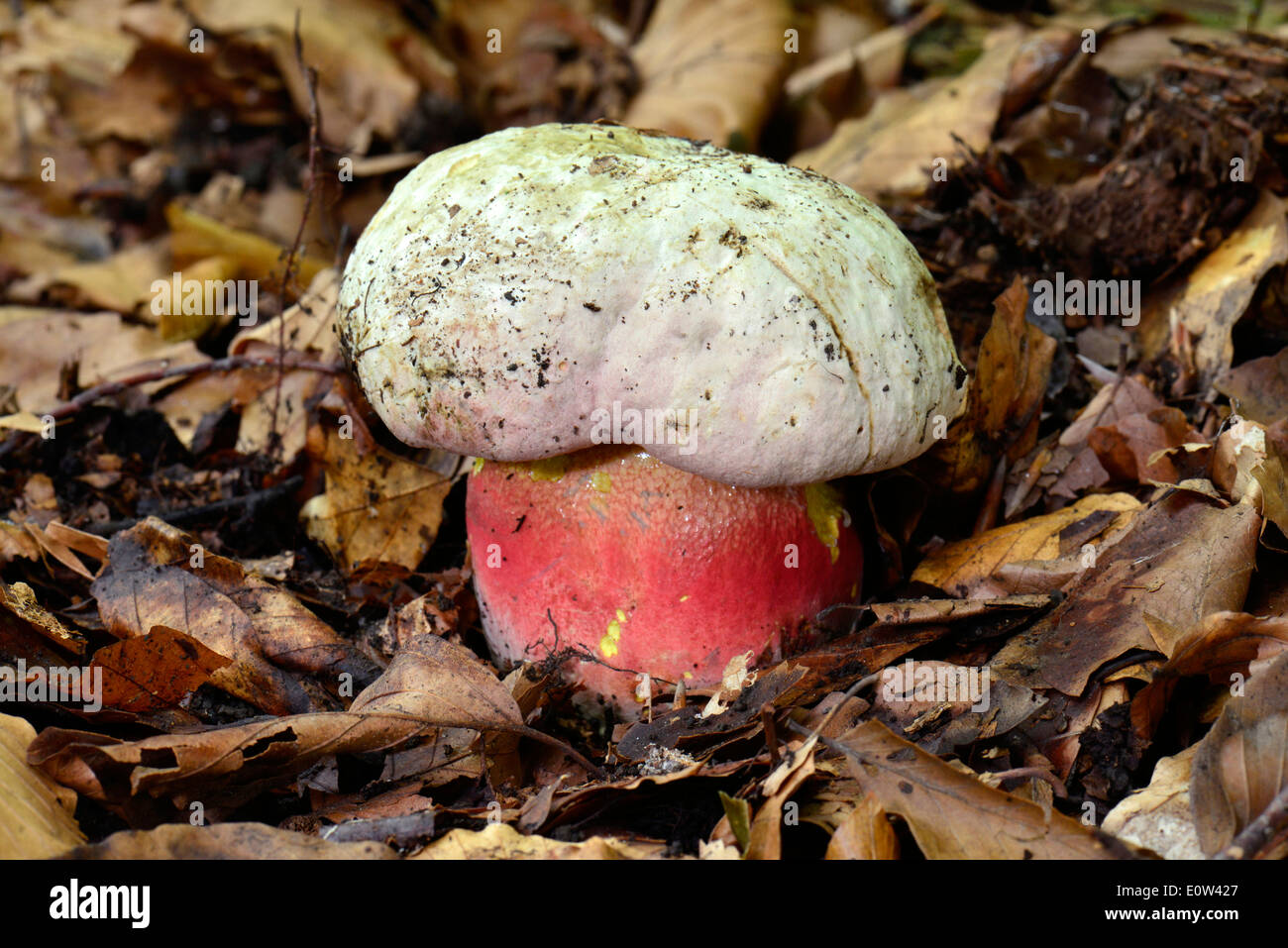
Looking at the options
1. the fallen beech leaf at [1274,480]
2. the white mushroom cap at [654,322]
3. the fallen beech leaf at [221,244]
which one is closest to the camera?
the white mushroom cap at [654,322]

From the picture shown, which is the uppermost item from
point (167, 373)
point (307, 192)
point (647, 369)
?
point (307, 192)

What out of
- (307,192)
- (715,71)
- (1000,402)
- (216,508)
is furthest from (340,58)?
(1000,402)

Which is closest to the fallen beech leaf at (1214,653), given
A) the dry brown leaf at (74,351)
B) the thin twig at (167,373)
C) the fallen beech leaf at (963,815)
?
the fallen beech leaf at (963,815)

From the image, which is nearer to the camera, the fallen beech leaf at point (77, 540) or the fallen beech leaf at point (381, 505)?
the fallen beech leaf at point (77, 540)

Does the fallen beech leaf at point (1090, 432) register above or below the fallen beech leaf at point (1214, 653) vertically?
above

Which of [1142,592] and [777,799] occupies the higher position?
[1142,592]

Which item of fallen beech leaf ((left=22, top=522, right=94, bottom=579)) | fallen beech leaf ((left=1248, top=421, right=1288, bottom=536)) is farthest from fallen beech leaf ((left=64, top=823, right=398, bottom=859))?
fallen beech leaf ((left=1248, top=421, right=1288, bottom=536))

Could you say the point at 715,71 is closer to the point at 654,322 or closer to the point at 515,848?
the point at 654,322

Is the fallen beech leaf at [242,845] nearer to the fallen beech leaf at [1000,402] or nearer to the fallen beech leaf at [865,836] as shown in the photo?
the fallen beech leaf at [865,836]
